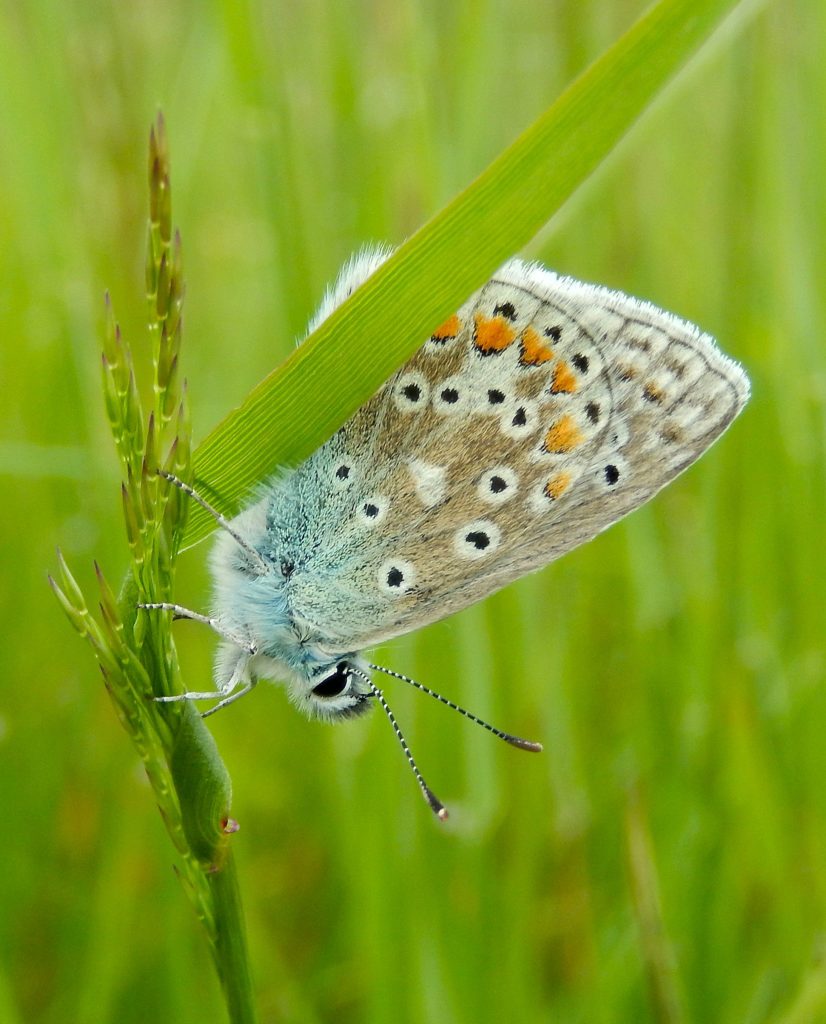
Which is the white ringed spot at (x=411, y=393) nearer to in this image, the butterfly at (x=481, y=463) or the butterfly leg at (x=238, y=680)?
the butterfly at (x=481, y=463)

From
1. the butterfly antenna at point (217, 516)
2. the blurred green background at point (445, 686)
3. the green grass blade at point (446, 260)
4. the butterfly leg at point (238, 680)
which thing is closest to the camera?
the green grass blade at point (446, 260)

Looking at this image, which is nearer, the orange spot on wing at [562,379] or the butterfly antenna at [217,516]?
the butterfly antenna at [217,516]

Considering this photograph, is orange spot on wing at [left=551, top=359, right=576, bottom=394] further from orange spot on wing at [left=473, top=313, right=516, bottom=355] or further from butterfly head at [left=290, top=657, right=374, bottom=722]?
butterfly head at [left=290, top=657, right=374, bottom=722]

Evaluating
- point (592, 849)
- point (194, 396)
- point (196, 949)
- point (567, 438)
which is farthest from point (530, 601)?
point (194, 396)

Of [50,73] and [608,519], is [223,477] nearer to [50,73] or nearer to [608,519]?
[608,519]

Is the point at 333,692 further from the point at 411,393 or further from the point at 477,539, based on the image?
the point at 411,393

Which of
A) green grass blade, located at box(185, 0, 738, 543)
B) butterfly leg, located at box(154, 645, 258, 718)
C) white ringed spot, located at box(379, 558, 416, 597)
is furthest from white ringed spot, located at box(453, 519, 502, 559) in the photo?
green grass blade, located at box(185, 0, 738, 543)

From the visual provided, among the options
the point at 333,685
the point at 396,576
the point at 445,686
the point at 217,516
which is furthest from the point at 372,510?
the point at 445,686

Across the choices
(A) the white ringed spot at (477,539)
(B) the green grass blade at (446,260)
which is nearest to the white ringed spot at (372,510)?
(A) the white ringed spot at (477,539)
